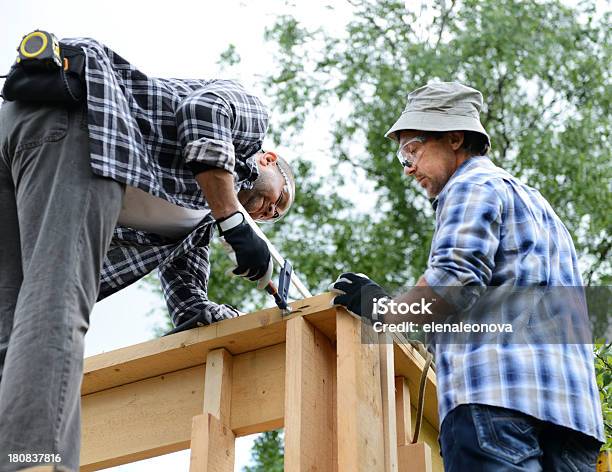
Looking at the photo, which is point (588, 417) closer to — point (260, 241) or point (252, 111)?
point (260, 241)

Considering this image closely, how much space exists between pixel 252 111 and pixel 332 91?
9475mm

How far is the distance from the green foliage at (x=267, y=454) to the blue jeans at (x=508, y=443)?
835 cm

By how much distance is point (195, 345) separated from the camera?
2971 mm

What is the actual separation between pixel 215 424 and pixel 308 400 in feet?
1.03

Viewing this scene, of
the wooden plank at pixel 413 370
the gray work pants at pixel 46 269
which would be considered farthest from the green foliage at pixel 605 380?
the gray work pants at pixel 46 269

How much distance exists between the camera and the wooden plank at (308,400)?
2.58 m

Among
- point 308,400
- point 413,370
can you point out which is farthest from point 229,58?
point 308,400

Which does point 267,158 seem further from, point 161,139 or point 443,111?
point 443,111

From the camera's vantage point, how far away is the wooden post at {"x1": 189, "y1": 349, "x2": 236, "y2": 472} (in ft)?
8.93

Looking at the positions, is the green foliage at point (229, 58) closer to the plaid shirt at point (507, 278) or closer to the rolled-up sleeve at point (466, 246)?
the plaid shirt at point (507, 278)

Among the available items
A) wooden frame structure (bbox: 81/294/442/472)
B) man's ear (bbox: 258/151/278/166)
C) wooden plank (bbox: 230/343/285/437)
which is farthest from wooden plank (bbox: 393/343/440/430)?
man's ear (bbox: 258/151/278/166)

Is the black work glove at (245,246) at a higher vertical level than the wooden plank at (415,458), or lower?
higher

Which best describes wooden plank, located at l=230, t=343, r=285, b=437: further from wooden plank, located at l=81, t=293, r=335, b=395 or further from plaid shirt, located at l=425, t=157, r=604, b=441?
plaid shirt, located at l=425, t=157, r=604, b=441

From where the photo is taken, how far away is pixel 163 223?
298 centimetres
